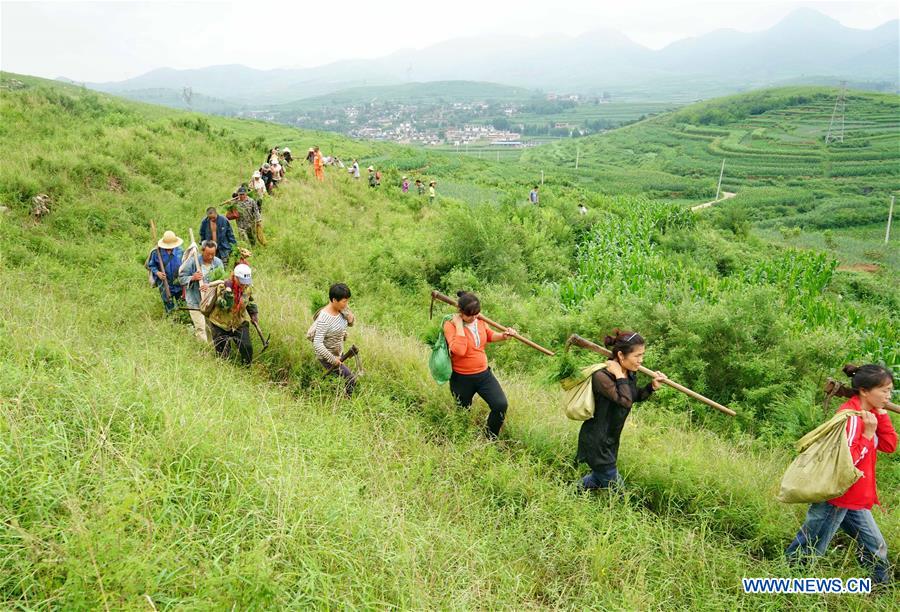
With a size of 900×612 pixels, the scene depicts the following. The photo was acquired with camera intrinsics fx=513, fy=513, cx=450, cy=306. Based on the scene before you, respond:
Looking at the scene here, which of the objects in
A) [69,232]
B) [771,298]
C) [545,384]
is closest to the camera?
[545,384]

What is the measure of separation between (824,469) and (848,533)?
30.6 inches

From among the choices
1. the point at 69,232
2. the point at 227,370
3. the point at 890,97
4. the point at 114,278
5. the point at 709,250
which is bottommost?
the point at 709,250

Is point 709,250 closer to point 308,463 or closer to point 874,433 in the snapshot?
point 874,433

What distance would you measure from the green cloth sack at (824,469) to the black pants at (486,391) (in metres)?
2.35

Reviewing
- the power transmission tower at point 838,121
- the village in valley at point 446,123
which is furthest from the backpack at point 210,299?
the village in valley at point 446,123

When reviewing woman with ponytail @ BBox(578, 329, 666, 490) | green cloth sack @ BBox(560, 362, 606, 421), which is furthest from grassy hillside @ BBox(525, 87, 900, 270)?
green cloth sack @ BBox(560, 362, 606, 421)

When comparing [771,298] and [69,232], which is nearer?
[771,298]

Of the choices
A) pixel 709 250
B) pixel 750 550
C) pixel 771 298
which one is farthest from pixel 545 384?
pixel 709 250

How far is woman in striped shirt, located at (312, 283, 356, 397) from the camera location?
5195 millimetres

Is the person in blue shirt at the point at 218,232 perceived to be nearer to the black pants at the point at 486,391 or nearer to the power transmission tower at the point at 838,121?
the black pants at the point at 486,391

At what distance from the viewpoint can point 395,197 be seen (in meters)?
19.8

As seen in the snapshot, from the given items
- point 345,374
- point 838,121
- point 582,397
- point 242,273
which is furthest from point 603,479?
point 838,121

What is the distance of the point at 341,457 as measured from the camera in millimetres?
4289

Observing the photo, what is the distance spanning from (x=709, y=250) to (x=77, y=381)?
67.2ft
